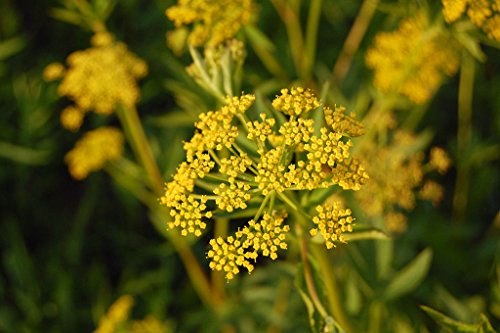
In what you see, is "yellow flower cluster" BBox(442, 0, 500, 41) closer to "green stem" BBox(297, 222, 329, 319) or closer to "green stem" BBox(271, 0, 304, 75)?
"green stem" BBox(297, 222, 329, 319)

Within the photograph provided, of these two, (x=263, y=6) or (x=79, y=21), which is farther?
(x=263, y=6)

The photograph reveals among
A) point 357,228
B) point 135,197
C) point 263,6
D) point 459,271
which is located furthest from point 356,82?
point 357,228

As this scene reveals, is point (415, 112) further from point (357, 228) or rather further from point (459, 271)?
point (357, 228)

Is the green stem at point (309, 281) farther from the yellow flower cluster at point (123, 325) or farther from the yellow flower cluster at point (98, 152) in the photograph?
the yellow flower cluster at point (98, 152)

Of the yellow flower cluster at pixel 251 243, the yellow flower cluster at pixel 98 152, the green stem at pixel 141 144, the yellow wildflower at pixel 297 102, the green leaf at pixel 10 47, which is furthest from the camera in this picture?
the green leaf at pixel 10 47

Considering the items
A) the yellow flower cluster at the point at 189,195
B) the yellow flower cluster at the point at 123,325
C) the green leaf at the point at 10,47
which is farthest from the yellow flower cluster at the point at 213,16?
the green leaf at the point at 10,47
